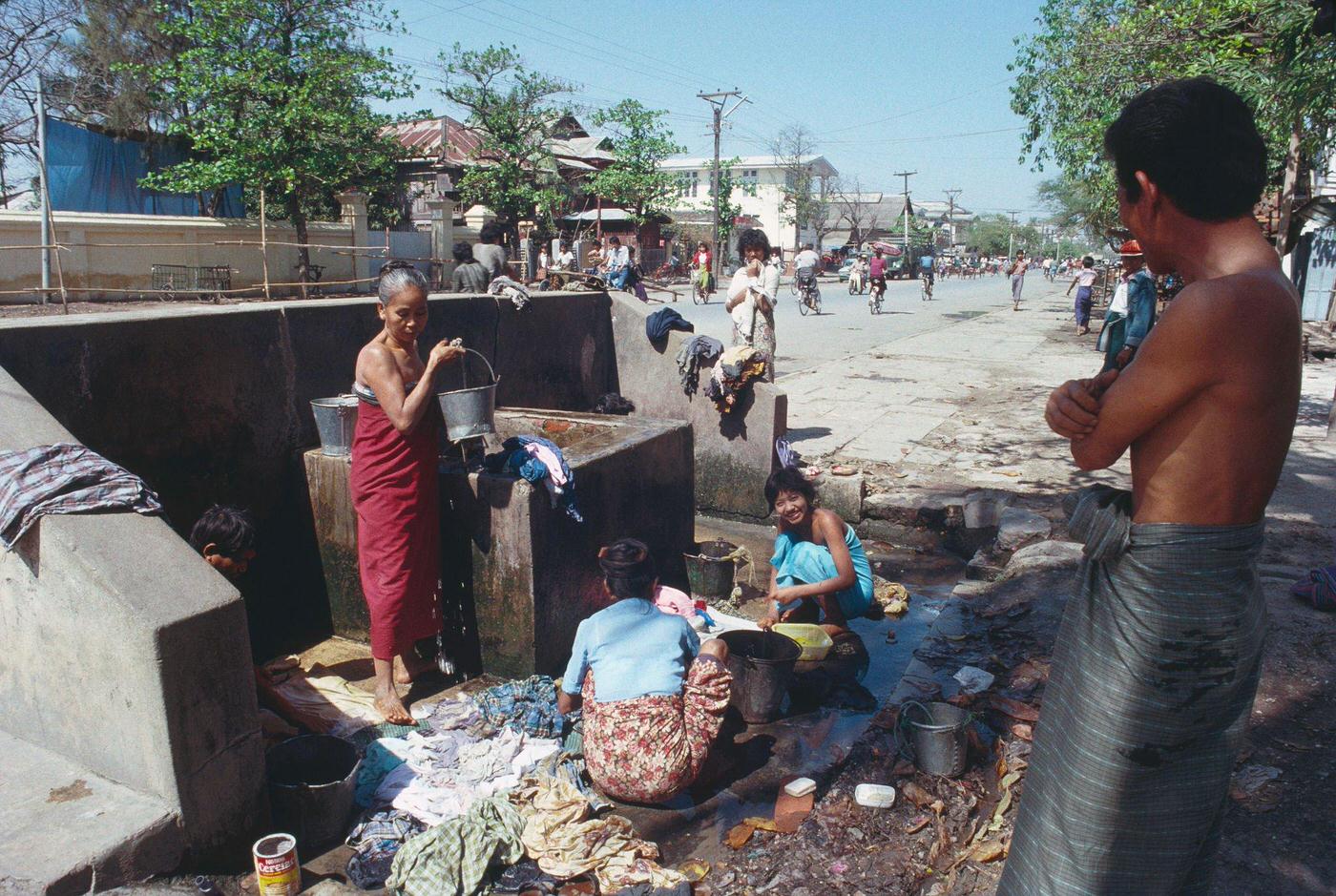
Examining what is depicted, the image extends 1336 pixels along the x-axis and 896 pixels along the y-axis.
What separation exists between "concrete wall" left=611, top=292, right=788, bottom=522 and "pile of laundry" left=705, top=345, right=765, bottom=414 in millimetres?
94

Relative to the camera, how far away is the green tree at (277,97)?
57.6 feet

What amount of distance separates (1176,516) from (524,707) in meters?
2.99

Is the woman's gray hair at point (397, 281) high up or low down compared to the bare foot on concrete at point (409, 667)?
up

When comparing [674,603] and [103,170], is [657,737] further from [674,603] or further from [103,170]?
[103,170]

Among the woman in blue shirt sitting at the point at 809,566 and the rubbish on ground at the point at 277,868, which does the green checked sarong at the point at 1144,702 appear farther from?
the woman in blue shirt sitting at the point at 809,566

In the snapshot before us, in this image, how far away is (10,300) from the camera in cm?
1402

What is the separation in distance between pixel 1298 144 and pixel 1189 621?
11074 mm

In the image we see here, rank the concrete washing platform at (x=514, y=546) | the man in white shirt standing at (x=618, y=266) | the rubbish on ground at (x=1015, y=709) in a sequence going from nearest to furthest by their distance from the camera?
1. the rubbish on ground at (x=1015, y=709)
2. the concrete washing platform at (x=514, y=546)
3. the man in white shirt standing at (x=618, y=266)

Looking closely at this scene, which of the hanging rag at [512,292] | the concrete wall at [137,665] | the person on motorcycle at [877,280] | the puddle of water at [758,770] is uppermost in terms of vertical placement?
the person on motorcycle at [877,280]

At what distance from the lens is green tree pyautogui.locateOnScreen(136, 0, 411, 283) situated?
17.6 metres

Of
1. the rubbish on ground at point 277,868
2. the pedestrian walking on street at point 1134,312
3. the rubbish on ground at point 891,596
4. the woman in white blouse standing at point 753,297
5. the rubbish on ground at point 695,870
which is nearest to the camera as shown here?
the rubbish on ground at point 277,868

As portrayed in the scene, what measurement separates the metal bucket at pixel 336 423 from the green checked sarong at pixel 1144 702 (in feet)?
11.7

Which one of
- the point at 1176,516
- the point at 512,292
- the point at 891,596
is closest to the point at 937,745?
the point at 1176,516

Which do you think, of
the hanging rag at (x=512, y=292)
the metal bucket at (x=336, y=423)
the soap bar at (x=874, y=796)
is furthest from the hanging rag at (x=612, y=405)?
the soap bar at (x=874, y=796)
